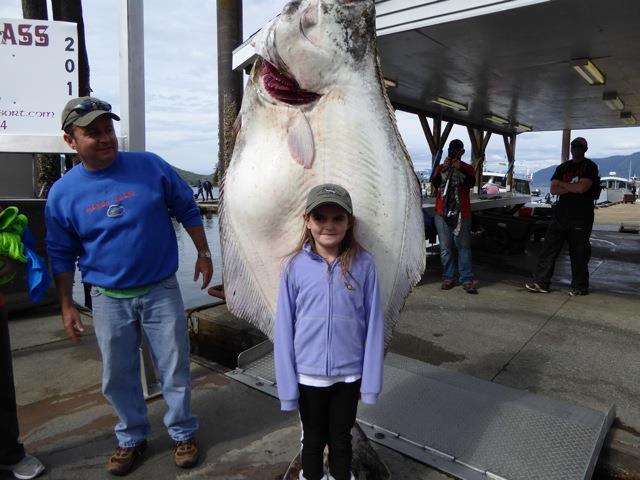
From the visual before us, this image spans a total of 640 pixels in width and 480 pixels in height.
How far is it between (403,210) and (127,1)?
2452 millimetres

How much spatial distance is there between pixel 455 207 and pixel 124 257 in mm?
4049

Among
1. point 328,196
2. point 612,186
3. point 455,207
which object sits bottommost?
point 455,207

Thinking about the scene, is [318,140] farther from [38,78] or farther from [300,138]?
[38,78]

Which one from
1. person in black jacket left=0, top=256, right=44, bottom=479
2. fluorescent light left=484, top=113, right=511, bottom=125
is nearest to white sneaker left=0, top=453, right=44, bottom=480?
person in black jacket left=0, top=256, right=44, bottom=479

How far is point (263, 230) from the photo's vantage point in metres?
1.54

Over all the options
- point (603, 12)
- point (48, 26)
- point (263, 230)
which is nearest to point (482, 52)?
point (603, 12)

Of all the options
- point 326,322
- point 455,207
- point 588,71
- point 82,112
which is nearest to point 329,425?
point 326,322

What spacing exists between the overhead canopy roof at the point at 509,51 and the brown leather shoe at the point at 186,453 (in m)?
3.72

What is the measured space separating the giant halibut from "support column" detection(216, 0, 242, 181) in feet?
14.6

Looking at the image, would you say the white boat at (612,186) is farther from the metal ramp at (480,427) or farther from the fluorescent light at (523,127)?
the metal ramp at (480,427)

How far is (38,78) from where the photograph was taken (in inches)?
136

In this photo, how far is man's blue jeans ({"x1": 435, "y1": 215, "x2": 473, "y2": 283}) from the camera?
5.42 m

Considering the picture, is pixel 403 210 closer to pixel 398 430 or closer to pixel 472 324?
pixel 398 430

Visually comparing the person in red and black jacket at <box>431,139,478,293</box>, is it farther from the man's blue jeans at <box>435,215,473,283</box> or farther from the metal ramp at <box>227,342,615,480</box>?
the metal ramp at <box>227,342,615,480</box>
